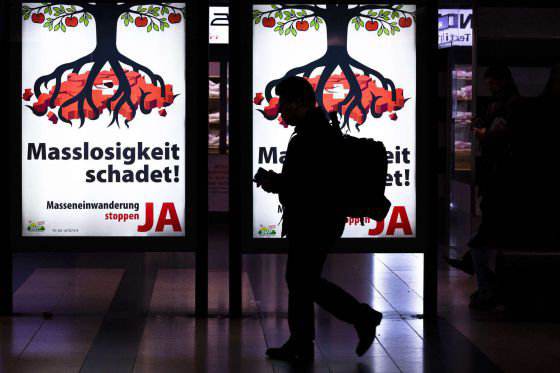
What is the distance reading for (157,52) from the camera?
7.39m

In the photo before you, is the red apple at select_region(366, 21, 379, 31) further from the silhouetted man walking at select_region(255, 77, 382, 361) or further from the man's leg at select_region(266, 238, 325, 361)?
the man's leg at select_region(266, 238, 325, 361)

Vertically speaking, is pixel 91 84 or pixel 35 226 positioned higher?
pixel 91 84

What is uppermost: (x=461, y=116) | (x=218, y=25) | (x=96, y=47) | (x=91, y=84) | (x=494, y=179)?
(x=218, y=25)

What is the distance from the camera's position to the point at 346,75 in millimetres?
7453

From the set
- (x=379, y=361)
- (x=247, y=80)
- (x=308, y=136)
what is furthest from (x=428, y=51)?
(x=379, y=361)

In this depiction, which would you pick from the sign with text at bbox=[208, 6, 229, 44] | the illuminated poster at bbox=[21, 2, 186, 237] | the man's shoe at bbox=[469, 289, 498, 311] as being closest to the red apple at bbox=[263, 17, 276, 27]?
the illuminated poster at bbox=[21, 2, 186, 237]

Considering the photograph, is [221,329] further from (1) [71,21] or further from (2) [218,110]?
(2) [218,110]

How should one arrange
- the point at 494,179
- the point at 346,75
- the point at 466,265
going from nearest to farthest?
the point at 346,75 → the point at 494,179 → the point at 466,265

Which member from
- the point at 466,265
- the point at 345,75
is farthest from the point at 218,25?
the point at 345,75

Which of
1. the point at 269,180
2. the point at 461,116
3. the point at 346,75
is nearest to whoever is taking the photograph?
the point at 269,180

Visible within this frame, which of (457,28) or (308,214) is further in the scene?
(457,28)

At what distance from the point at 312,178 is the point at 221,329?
156cm

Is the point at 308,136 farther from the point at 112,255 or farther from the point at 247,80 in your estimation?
the point at 112,255

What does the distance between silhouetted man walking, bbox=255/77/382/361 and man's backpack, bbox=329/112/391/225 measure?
6cm
